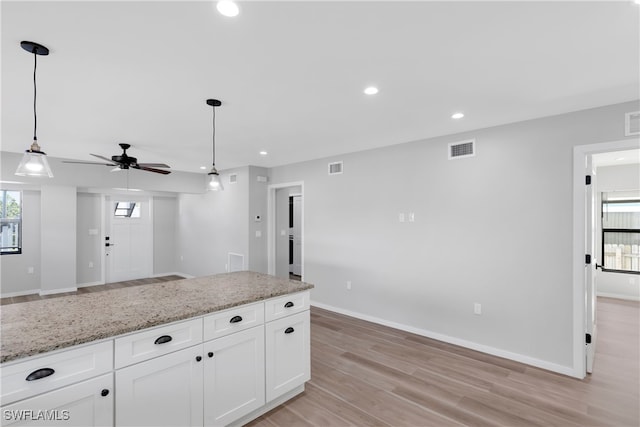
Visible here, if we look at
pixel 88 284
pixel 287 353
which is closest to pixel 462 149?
pixel 287 353

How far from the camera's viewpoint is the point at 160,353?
5.96ft

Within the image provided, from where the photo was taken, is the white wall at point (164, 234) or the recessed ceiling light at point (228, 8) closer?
the recessed ceiling light at point (228, 8)

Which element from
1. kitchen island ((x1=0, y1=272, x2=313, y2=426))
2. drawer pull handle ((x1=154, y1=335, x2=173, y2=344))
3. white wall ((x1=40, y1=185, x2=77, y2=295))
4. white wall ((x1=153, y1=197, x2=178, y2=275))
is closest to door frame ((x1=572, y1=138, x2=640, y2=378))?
kitchen island ((x1=0, y1=272, x2=313, y2=426))

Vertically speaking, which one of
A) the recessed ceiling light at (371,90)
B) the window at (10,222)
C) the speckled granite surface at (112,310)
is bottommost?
the speckled granite surface at (112,310)

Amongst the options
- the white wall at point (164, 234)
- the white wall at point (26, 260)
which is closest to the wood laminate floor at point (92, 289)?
the white wall at point (26, 260)

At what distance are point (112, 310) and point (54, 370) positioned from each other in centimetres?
50

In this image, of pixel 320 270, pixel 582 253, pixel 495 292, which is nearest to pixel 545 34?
pixel 582 253

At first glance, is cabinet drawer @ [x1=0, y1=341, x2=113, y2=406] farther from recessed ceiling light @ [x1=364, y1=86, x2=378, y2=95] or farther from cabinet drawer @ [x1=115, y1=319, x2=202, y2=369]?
recessed ceiling light @ [x1=364, y1=86, x2=378, y2=95]

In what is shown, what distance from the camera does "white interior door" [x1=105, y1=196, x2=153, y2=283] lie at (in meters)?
7.05

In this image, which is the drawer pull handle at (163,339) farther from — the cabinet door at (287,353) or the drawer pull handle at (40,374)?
the cabinet door at (287,353)

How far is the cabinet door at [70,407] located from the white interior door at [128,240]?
656 centimetres

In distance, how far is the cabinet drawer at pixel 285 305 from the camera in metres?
2.41

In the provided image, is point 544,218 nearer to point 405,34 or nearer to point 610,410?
point 610,410

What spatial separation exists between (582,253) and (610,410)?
4.22 feet
